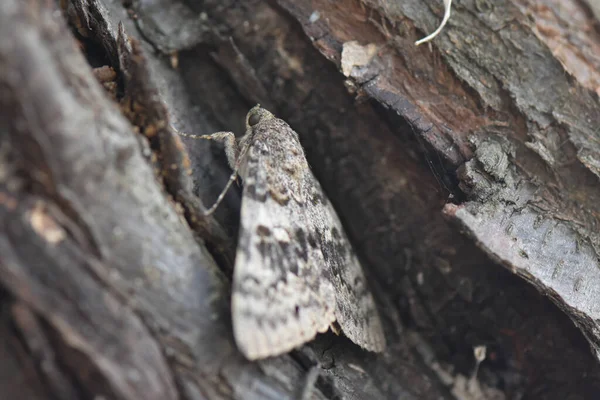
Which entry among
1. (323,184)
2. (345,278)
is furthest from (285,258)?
(323,184)

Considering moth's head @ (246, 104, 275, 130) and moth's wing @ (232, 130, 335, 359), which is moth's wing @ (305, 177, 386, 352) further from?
moth's head @ (246, 104, 275, 130)

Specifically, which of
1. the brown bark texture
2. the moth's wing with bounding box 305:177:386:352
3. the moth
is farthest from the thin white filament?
the moth's wing with bounding box 305:177:386:352

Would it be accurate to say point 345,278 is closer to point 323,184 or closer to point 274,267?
point 323,184

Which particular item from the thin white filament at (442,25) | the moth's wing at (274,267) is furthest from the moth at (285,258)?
the thin white filament at (442,25)

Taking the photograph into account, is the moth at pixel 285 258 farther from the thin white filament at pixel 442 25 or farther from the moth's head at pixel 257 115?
the thin white filament at pixel 442 25

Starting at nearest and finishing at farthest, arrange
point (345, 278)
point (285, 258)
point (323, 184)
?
point (285, 258) → point (345, 278) → point (323, 184)
